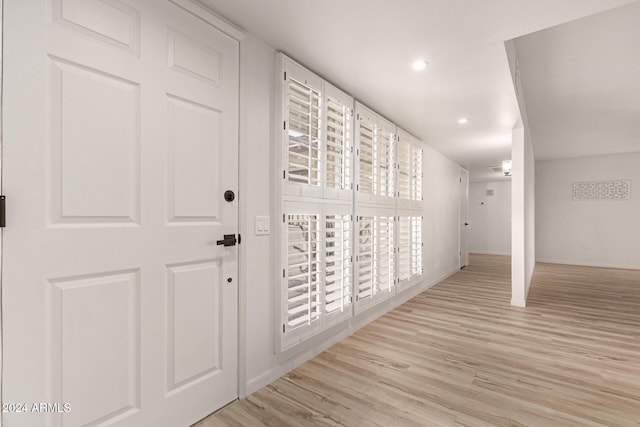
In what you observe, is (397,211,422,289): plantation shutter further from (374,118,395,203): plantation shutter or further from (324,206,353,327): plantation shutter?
(324,206,353,327): plantation shutter

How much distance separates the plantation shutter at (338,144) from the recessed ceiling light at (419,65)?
0.66 m

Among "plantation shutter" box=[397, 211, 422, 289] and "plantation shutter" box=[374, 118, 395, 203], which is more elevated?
"plantation shutter" box=[374, 118, 395, 203]

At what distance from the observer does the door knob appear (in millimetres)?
1773

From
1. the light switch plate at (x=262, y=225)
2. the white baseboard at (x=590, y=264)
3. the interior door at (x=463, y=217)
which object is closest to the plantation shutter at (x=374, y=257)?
the light switch plate at (x=262, y=225)

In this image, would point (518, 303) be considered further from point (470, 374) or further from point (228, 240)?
point (228, 240)

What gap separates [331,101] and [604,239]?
768 centimetres

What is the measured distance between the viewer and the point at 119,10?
53.6 inches

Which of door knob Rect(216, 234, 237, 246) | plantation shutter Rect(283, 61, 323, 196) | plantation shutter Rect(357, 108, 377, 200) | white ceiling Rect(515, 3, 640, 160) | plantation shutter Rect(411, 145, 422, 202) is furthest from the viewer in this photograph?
plantation shutter Rect(411, 145, 422, 202)

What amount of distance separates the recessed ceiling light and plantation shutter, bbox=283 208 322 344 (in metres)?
1.33

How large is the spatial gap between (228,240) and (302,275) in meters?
0.68

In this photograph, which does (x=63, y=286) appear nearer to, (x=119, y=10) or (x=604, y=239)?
(x=119, y=10)

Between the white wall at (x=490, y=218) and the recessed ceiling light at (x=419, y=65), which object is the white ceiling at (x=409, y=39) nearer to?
the recessed ceiling light at (x=419, y=65)

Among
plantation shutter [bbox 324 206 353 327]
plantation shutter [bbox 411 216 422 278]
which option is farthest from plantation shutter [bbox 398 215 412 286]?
plantation shutter [bbox 324 206 353 327]

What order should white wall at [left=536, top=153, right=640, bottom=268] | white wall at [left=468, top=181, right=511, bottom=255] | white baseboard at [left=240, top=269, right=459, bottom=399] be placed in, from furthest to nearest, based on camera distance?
white wall at [left=468, top=181, right=511, bottom=255], white wall at [left=536, top=153, right=640, bottom=268], white baseboard at [left=240, top=269, right=459, bottom=399]
